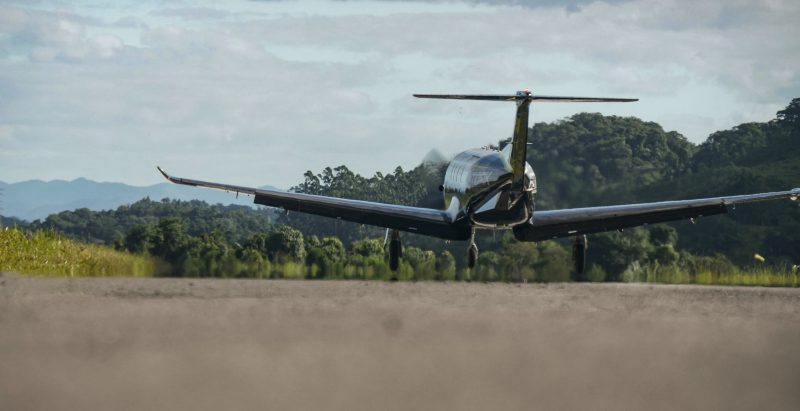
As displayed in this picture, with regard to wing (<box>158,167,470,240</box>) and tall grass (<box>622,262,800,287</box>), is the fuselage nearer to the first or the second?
wing (<box>158,167,470,240</box>)

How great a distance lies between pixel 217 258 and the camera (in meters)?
41.2

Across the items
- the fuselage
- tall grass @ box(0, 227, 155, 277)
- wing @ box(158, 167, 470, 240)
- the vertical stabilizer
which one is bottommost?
tall grass @ box(0, 227, 155, 277)

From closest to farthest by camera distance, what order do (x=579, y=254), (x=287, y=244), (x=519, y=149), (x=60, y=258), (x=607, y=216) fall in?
1. (x=60, y=258)
2. (x=519, y=149)
3. (x=287, y=244)
4. (x=579, y=254)
5. (x=607, y=216)

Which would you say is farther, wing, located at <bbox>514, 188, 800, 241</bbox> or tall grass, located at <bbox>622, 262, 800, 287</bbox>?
wing, located at <bbox>514, 188, 800, 241</bbox>

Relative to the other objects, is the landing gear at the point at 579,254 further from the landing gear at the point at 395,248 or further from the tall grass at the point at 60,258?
the tall grass at the point at 60,258

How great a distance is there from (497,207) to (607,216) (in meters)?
6.98

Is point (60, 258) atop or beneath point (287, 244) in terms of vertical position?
beneath

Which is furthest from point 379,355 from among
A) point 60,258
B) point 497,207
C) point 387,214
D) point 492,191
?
point 387,214

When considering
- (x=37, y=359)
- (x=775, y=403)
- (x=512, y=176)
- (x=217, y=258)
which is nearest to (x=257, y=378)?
(x=37, y=359)

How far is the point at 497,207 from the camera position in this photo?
45094mm

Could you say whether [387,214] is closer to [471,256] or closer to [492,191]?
[471,256]

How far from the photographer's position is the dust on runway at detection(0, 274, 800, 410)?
45.8 ft

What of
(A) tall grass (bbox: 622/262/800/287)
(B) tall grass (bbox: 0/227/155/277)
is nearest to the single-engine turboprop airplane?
(A) tall grass (bbox: 622/262/800/287)

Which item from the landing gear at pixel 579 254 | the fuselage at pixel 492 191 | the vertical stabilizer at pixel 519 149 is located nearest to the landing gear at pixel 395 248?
the fuselage at pixel 492 191
